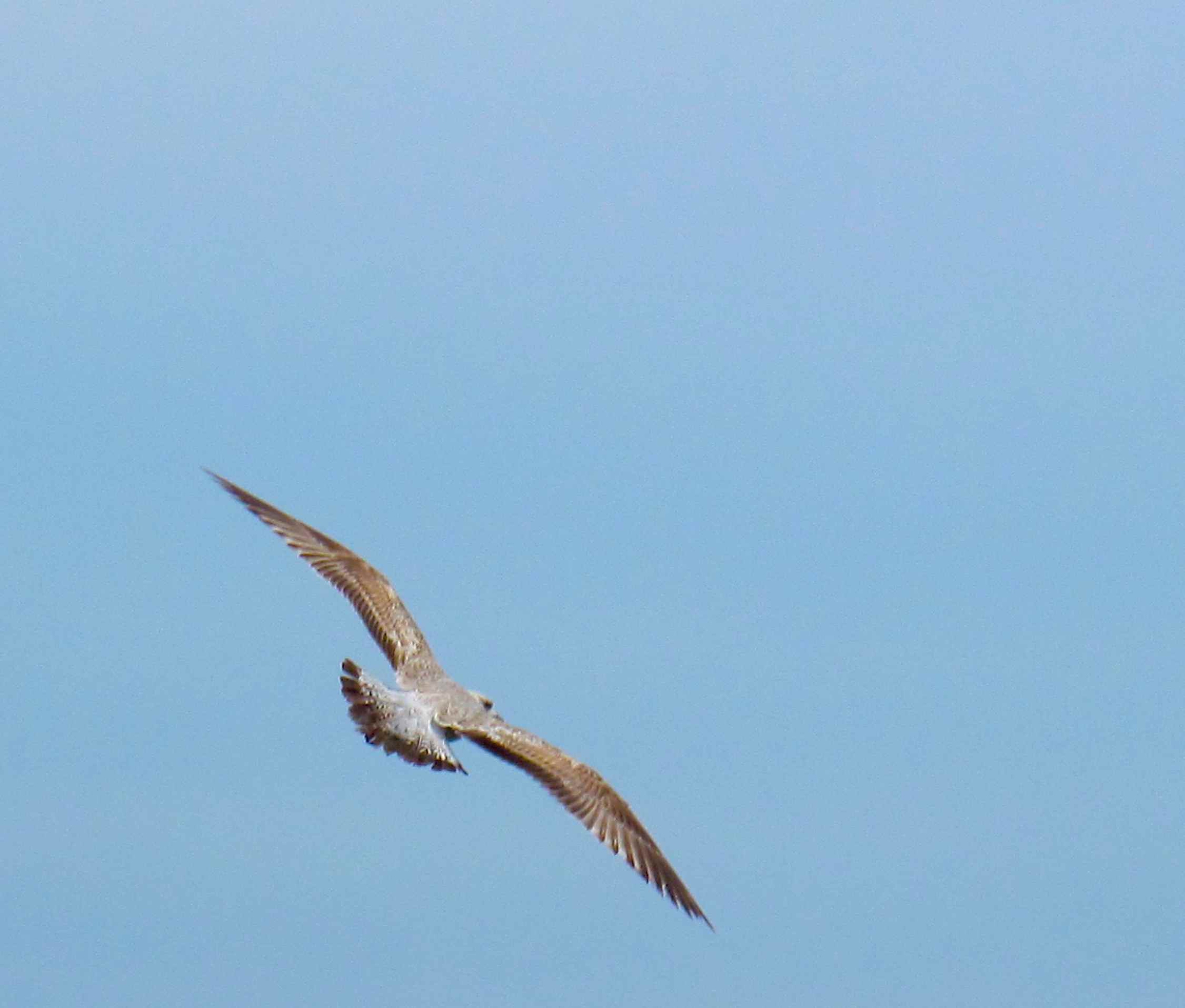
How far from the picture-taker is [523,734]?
17297 mm

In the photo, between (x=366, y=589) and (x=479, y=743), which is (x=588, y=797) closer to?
(x=479, y=743)

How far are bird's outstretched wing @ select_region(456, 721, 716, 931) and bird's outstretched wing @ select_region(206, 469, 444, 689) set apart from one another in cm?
146

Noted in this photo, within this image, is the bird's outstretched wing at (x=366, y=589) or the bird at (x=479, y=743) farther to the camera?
the bird's outstretched wing at (x=366, y=589)

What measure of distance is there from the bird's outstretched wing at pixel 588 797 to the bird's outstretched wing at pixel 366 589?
1464mm

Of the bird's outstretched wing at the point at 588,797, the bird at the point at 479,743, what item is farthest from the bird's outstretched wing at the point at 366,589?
the bird's outstretched wing at the point at 588,797

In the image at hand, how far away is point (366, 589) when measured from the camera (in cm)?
2006

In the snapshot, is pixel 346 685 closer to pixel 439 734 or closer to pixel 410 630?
pixel 439 734

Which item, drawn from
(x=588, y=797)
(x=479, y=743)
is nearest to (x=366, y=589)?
(x=479, y=743)

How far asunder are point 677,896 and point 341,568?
237 inches

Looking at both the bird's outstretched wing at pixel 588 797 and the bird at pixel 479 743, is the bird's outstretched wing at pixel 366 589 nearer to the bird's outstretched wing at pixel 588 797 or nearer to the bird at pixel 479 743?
the bird at pixel 479 743

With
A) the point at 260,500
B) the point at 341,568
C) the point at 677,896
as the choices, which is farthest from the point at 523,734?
the point at 260,500

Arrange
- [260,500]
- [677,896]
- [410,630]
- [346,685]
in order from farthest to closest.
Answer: [260,500], [410,630], [346,685], [677,896]

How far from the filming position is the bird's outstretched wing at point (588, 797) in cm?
1644

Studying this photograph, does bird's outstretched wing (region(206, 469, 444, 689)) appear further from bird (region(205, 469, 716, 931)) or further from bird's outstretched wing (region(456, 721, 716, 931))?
bird's outstretched wing (region(456, 721, 716, 931))
